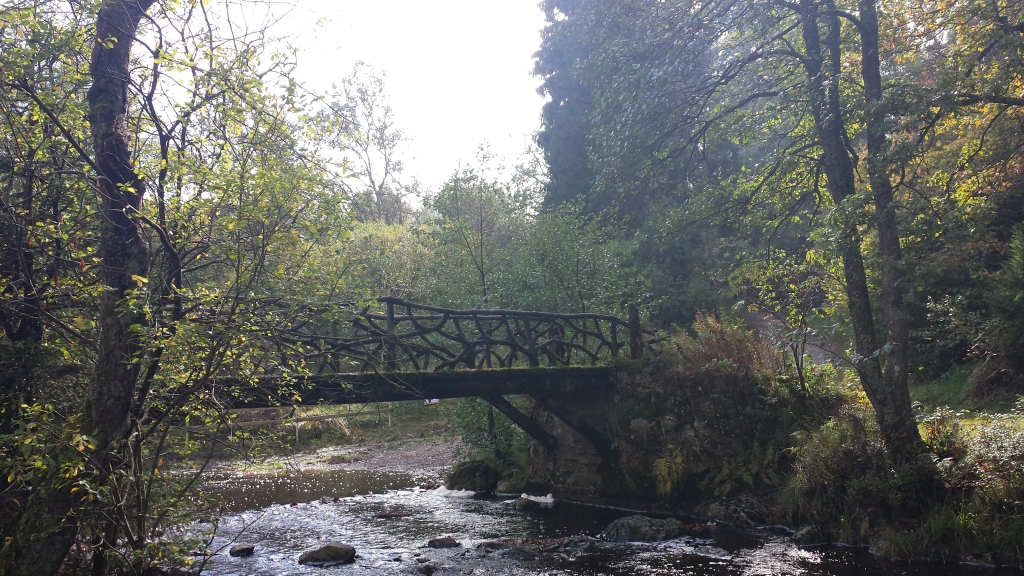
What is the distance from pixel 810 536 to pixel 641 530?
268 cm

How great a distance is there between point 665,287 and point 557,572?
17917mm

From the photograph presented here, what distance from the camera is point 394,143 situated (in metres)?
41.2

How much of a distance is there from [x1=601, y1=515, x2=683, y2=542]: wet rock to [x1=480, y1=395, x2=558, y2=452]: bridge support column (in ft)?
12.9

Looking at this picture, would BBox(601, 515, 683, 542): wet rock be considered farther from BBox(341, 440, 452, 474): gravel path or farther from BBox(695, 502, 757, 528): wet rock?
BBox(341, 440, 452, 474): gravel path

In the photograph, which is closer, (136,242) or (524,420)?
(136,242)

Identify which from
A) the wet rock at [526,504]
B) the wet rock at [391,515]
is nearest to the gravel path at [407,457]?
the wet rock at [526,504]

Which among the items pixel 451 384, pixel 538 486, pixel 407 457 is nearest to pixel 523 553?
pixel 451 384

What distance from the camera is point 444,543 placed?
11.7 meters

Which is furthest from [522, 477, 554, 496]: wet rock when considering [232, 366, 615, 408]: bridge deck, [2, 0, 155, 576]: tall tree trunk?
[2, 0, 155, 576]: tall tree trunk

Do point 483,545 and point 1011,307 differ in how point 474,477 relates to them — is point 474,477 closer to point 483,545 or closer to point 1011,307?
point 483,545

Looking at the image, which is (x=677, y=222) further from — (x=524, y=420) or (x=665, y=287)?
(x=665, y=287)

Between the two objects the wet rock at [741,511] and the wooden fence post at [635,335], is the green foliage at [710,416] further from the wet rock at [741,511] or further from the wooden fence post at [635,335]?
the wooden fence post at [635,335]

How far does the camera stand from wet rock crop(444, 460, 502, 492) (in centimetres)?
1803

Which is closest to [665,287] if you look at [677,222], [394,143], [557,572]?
[677,222]
